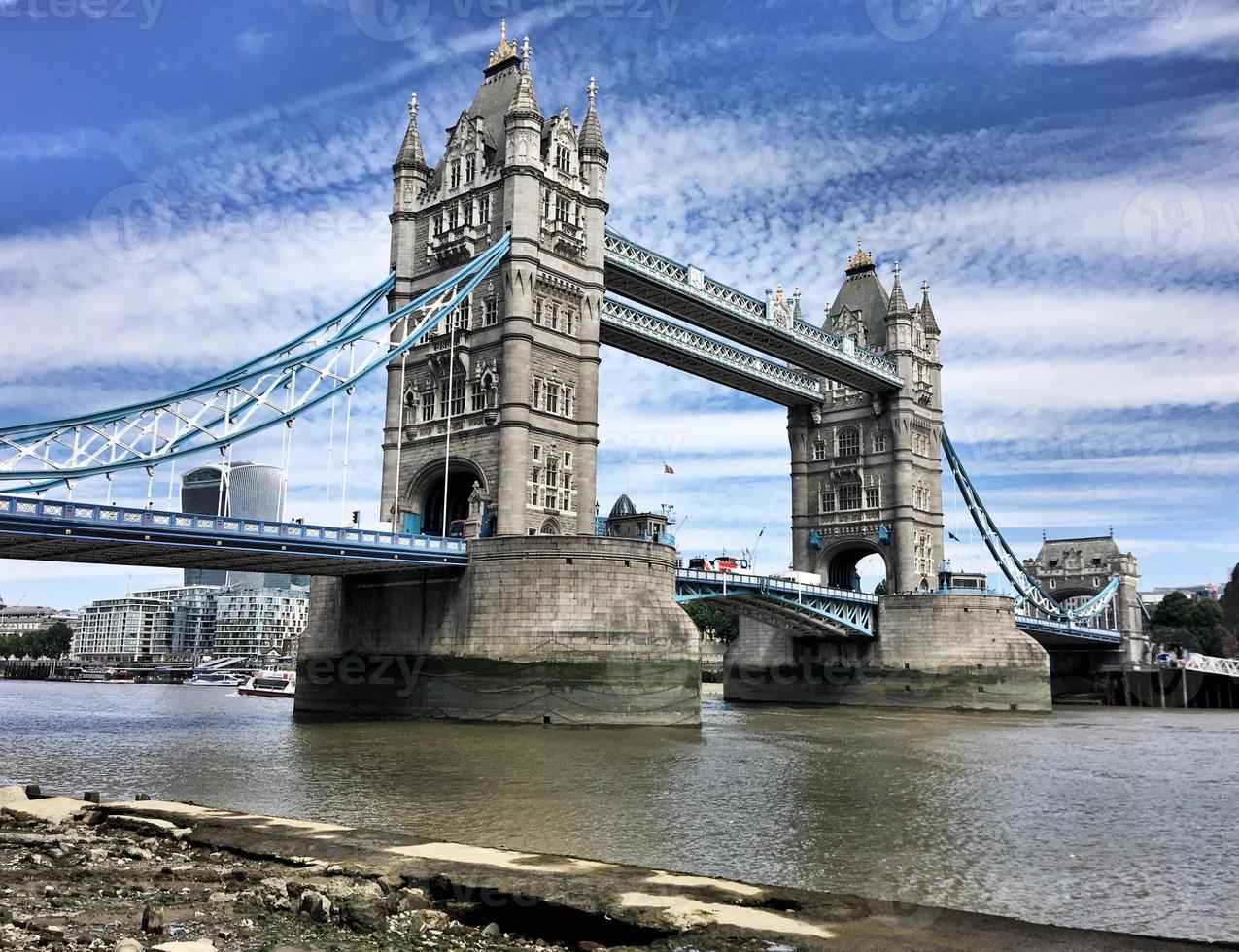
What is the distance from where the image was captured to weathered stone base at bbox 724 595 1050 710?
61.9 m

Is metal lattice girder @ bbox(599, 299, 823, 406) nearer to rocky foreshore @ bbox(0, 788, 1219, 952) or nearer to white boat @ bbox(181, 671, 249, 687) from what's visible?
rocky foreshore @ bbox(0, 788, 1219, 952)

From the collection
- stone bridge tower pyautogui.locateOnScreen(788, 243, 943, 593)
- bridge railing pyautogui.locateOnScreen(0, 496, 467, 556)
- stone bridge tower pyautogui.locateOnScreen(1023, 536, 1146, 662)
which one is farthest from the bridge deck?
stone bridge tower pyautogui.locateOnScreen(1023, 536, 1146, 662)

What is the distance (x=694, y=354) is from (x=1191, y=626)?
10156 cm

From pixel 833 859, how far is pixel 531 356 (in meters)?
33.3

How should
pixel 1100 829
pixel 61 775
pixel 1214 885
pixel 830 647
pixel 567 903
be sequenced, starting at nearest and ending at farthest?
pixel 567 903 → pixel 1214 885 → pixel 1100 829 → pixel 61 775 → pixel 830 647

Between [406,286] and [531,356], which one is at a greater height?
[406,286]

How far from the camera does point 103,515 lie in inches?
1283

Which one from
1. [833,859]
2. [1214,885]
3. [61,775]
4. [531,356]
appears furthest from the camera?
[531,356]

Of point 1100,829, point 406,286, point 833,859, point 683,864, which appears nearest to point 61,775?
point 683,864

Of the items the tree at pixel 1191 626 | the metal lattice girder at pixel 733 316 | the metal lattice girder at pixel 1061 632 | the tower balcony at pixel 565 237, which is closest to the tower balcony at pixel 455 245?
the tower balcony at pixel 565 237

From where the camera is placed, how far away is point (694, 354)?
2308 inches

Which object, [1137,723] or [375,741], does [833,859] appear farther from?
[1137,723]

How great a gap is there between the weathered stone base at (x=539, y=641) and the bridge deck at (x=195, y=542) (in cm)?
189

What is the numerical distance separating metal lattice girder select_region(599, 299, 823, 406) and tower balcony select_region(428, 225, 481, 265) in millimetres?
7703
